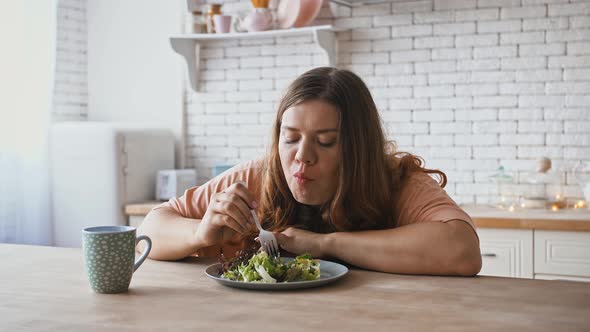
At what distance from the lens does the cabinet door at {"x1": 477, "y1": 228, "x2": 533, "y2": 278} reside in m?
3.37

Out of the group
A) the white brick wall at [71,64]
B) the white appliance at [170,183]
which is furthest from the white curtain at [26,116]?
the white appliance at [170,183]

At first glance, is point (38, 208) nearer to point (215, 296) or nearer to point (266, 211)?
point (266, 211)

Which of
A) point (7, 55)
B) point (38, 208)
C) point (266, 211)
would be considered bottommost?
point (38, 208)

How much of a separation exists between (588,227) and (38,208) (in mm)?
3006

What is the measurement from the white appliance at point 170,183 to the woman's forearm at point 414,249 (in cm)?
259

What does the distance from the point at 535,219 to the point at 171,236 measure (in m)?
1.90

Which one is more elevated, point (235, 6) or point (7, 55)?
point (235, 6)

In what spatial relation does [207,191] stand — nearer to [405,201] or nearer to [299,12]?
[405,201]

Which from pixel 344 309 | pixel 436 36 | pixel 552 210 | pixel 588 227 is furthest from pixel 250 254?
pixel 436 36

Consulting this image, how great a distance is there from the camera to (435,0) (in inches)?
156

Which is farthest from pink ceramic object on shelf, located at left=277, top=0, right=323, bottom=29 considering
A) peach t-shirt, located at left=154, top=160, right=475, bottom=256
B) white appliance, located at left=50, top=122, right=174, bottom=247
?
peach t-shirt, located at left=154, top=160, right=475, bottom=256

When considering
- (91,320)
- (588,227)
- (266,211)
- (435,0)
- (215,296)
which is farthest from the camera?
(435,0)

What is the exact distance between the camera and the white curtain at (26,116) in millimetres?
4297

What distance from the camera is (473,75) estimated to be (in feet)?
12.9
